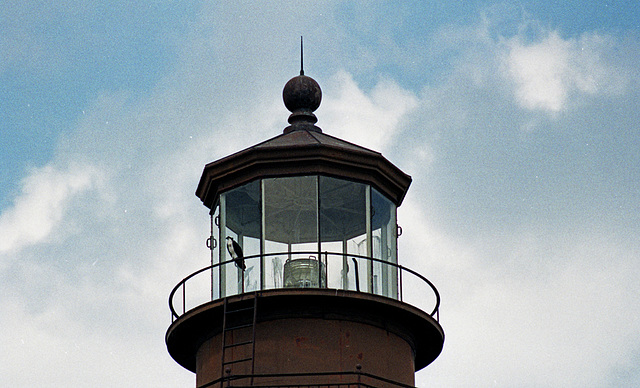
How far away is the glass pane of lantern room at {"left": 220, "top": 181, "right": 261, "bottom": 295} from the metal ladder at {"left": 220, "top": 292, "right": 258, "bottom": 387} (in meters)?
0.50

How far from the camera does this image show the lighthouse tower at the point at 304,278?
2392 cm

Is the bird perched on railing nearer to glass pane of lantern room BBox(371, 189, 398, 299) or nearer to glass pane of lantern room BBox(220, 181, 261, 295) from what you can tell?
glass pane of lantern room BBox(220, 181, 261, 295)

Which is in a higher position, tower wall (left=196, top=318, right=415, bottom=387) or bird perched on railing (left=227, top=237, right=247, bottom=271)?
bird perched on railing (left=227, top=237, right=247, bottom=271)

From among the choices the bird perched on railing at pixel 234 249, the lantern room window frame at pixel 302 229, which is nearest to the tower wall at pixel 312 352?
the lantern room window frame at pixel 302 229

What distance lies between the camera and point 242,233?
2558cm

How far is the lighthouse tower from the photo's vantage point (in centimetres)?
2392

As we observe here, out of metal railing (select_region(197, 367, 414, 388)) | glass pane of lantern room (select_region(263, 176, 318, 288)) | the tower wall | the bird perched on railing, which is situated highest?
glass pane of lantern room (select_region(263, 176, 318, 288))

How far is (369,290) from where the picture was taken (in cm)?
2467

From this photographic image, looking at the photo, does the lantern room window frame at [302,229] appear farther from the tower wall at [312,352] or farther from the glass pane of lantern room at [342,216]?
the tower wall at [312,352]

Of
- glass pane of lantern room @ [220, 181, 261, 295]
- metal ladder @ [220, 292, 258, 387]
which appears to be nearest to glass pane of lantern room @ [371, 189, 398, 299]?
glass pane of lantern room @ [220, 181, 261, 295]

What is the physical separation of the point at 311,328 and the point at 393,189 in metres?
3.56

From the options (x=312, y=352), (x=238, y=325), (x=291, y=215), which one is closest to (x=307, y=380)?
(x=312, y=352)

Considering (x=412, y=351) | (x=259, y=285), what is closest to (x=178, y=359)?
(x=259, y=285)

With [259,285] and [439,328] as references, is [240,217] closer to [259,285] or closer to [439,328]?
[259,285]
